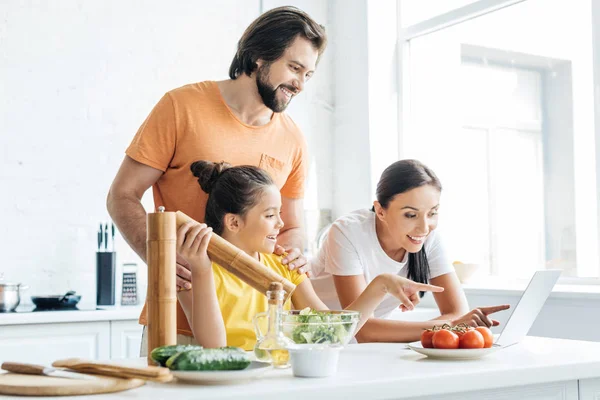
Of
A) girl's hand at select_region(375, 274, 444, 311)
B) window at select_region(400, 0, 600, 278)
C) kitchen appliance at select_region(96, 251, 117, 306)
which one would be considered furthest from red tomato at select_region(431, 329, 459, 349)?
kitchen appliance at select_region(96, 251, 117, 306)

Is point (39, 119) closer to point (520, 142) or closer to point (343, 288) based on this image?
point (343, 288)

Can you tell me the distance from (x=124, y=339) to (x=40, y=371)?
84.7 inches

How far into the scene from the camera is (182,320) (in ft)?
6.61

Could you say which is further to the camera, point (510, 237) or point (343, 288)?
point (510, 237)

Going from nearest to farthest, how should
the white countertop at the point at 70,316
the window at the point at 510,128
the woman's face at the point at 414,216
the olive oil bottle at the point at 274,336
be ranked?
the olive oil bottle at the point at 274,336, the woman's face at the point at 414,216, the white countertop at the point at 70,316, the window at the point at 510,128

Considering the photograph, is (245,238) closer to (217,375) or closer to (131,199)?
(131,199)

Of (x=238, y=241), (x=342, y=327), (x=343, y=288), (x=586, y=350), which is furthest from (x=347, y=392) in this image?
(x=343, y=288)

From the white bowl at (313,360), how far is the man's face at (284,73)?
3.42 feet

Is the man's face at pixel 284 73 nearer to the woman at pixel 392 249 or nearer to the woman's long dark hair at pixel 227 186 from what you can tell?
the woman's long dark hair at pixel 227 186

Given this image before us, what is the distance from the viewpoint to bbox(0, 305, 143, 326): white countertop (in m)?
3.11

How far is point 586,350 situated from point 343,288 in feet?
2.71

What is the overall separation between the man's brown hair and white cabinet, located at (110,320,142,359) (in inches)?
59.7

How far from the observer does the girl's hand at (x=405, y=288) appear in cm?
169

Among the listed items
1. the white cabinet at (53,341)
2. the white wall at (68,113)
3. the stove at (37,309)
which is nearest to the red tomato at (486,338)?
the white cabinet at (53,341)
